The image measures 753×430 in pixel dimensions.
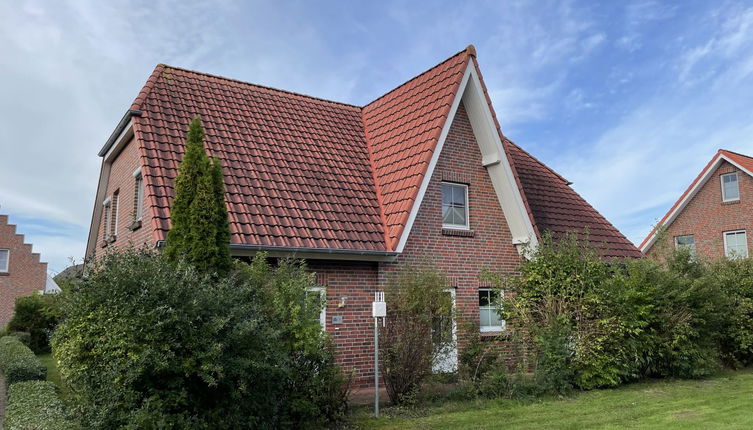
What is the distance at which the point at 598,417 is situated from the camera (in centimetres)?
930

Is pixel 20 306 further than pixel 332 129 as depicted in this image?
Yes

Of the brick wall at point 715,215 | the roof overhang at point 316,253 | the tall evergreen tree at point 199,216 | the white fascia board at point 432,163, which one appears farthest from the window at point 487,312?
the brick wall at point 715,215

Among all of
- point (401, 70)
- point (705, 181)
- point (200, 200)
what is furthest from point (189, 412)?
point (705, 181)

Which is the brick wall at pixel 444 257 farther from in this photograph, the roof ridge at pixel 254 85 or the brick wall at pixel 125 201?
the roof ridge at pixel 254 85

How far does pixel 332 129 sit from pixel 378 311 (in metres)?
7.85

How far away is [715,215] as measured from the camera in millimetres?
29297

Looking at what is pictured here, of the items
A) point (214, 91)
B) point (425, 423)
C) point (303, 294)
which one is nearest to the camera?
point (303, 294)

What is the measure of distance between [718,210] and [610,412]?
23.8 metres

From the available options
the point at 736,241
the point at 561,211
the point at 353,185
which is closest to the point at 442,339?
the point at 353,185

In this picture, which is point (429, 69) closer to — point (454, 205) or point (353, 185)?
point (454, 205)

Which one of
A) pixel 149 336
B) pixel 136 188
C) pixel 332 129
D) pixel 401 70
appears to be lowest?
pixel 149 336

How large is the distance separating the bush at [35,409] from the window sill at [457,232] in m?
8.35

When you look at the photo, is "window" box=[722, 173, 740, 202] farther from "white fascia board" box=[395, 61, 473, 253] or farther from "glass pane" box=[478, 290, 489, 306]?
"white fascia board" box=[395, 61, 473, 253]

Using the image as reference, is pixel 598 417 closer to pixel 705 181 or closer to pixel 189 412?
pixel 189 412
